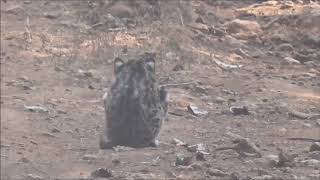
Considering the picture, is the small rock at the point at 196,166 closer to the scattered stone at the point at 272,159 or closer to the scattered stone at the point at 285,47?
the scattered stone at the point at 272,159

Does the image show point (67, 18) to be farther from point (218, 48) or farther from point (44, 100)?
point (44, 100)

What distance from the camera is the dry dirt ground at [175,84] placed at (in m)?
4.54

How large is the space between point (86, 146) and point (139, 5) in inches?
172

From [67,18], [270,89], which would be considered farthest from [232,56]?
[67,18]

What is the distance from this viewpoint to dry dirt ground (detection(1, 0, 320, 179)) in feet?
14.9

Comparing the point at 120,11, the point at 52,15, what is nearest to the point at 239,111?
the point at 120,11

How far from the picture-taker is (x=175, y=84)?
7004 millimetres

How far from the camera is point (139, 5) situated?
9.13 meters

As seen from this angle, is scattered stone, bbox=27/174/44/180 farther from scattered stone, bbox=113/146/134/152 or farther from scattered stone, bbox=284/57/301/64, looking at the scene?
scattered stone, bbox=284/57/301/64

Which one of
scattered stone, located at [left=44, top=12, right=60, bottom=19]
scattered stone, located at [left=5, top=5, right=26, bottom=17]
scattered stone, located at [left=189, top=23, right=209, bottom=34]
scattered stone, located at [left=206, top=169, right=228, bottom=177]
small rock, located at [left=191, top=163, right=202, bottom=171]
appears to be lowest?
small rock, located at [left=191, top=163, right=202, bottom=171]

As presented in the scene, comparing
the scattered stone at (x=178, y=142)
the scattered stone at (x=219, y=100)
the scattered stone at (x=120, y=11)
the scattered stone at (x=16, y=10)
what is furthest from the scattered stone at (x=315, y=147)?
the scattered stone at (x=16, y=10)

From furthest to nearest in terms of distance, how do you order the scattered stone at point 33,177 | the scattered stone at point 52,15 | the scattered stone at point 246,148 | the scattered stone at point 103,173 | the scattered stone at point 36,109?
1. the scattered stone at point 52,15
2. the scattered stone at point 36,109
3. the scattered stone at point 246,148
4. the scattered stone at point 103,173
5. the scattered stone at point 33,177

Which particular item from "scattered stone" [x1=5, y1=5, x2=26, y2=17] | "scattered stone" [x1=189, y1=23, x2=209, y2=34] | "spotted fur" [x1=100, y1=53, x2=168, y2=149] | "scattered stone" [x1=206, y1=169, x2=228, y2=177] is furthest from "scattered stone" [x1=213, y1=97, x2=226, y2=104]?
"scattered stone" [x1=5, y1=5, x2=26, y2=17]

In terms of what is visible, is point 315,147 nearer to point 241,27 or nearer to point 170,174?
point 170,174
